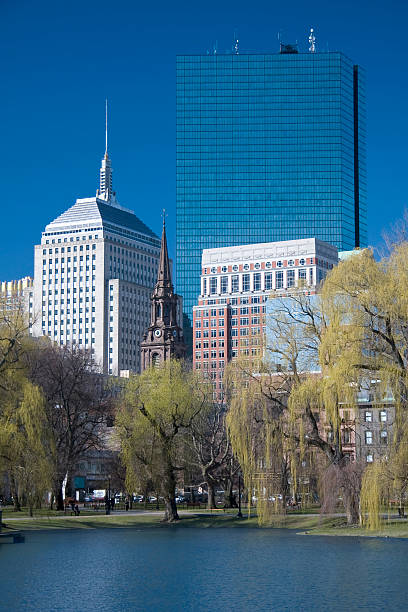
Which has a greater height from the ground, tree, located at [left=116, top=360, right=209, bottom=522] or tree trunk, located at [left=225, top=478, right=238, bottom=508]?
tree, located at [left=116, top=360, right=209, bottom=522]

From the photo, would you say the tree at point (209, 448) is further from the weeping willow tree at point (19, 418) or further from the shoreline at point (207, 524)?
the weeping willow tree at point (19, 418)

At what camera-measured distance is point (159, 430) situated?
286 feet

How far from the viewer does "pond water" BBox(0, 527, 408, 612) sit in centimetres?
3816

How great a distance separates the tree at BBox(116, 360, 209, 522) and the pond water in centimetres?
1829

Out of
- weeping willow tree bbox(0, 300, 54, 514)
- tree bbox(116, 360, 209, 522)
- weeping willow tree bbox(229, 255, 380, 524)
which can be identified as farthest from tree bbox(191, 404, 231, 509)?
weeping willow tree bbox(0, 300, 54, 514)

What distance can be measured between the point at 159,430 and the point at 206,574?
40595mm

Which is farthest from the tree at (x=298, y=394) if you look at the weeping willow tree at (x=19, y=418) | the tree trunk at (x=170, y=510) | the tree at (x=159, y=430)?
the tree trunk at (x=170, y=510)

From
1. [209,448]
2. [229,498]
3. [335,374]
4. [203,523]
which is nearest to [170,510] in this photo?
[203,523]

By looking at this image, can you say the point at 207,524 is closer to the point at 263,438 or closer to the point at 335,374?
the point at 263,438

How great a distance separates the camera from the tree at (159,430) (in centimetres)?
8675

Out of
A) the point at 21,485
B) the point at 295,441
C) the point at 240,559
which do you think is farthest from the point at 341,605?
the point at 21,485

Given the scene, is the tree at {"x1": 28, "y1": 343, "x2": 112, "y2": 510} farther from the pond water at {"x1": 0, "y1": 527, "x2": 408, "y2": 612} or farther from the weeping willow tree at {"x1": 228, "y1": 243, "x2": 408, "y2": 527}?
the pond water at {"x1": 0, "y1": 527, "x2": 408, "y2": 612}

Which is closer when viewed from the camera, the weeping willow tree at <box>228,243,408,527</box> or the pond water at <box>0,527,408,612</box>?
the pond water at <box>0,527,408,612</box>

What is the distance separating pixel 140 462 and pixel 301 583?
4478cm
